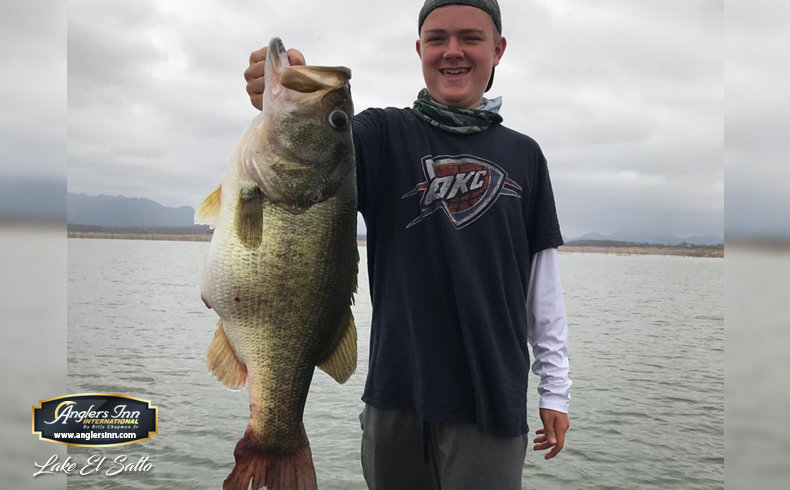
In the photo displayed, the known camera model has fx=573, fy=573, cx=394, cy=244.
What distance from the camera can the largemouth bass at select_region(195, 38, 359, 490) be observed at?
1939 millimetres

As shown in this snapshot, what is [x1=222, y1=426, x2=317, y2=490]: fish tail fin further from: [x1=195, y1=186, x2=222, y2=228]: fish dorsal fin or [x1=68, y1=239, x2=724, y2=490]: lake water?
[x1=68, y1=239, x2=724, y2=490]: lake water

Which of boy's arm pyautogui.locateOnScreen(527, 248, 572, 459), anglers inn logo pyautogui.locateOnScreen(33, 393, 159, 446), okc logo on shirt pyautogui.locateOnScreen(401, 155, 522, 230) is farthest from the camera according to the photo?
anglers inn logo pyautogui.locateOnScreen(33, 393, 159, 446)

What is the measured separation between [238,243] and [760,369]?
14.8m

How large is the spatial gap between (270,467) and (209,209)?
3.06 feet

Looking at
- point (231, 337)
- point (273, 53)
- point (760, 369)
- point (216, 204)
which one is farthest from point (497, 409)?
point (760, 369)

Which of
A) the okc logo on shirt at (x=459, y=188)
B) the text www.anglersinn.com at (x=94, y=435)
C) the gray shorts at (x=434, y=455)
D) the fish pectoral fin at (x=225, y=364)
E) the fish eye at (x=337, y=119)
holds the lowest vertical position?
the text www.anglersinn.com at (x=94, y=435)

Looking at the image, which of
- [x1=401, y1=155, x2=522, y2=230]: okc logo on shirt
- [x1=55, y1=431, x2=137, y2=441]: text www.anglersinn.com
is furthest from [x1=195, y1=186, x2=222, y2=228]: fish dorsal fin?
[x1=55, y1=431, x2=137, y2=441]: text www.anglersinn.com

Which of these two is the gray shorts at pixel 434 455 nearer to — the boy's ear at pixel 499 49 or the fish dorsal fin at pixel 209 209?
the fish dorsal fin at pixel 209 209

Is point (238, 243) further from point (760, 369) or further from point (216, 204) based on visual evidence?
point (760, 369)

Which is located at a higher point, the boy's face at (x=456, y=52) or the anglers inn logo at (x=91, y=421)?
the boy's face at (x=456, y=52)

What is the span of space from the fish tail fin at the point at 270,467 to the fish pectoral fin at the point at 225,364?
7.1 inches

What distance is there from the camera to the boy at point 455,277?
2.26m

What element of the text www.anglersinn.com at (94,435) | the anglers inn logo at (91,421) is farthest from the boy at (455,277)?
the text www.anglersinn.com at (94,435)

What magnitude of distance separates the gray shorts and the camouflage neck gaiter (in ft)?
3.93
